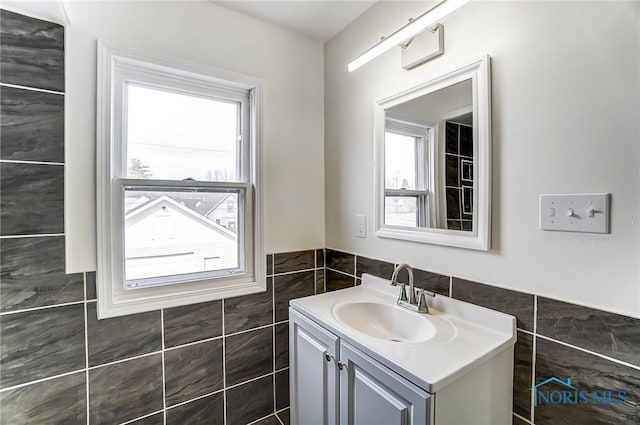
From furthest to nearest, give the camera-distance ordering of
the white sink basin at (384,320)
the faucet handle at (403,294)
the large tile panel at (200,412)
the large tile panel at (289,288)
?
1. the large tile panel at (289,288)
2. the large tile panel at (200,412)
3. the faucet handle at (403,294)
4. the white sink basin at (384,320)

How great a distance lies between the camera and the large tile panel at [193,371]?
142 cm

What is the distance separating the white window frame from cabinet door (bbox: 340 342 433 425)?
2.54ft

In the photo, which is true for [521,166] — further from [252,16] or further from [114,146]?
[114,146]

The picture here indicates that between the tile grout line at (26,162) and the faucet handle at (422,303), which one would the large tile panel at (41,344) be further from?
the faucet handle at (422,303)

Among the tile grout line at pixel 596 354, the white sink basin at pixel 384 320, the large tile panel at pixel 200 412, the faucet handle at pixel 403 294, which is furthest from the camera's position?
the large tile panel at pixel 200 412

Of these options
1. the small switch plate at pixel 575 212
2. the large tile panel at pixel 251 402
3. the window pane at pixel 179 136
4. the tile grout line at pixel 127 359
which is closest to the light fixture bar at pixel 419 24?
the small switch plate at pixel 575 212

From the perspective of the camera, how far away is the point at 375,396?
3.10ft

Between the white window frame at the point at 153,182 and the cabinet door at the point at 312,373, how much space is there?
43 centimetres

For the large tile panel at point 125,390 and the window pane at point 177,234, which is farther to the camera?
the window pane at point 177,234

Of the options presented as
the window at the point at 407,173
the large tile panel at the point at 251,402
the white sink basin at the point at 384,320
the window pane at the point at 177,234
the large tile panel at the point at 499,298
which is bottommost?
the large tile panel at the point at 251,402

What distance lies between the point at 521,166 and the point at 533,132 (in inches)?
4.6

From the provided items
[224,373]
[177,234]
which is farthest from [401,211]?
[224,373]

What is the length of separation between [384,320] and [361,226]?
53 cm

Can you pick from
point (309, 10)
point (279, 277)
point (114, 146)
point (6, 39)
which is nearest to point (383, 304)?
point (279, 277)
